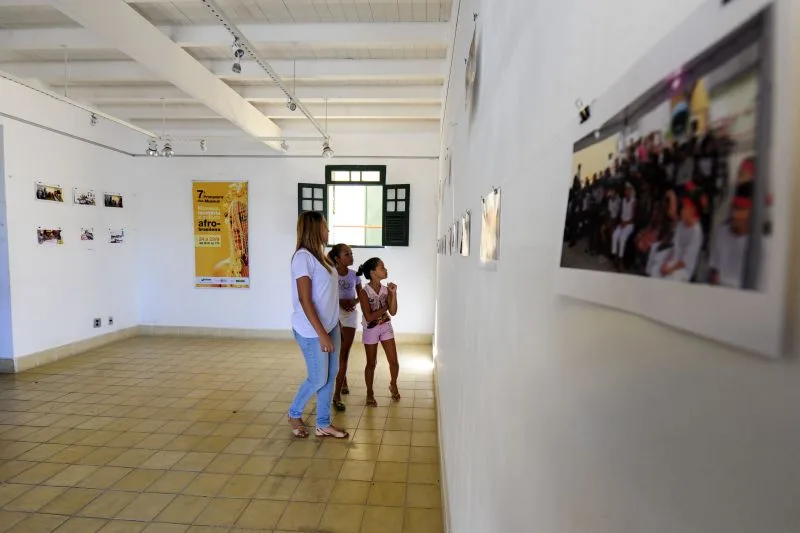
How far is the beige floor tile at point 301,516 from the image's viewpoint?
238cm

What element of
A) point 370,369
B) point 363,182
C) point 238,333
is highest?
point 363,182

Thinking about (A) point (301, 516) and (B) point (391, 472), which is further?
(B) point (391, 472)

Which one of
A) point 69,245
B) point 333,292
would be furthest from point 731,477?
point 69,245

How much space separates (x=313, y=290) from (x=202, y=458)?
1444 millimetres

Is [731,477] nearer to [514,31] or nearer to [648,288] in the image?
[648,288]

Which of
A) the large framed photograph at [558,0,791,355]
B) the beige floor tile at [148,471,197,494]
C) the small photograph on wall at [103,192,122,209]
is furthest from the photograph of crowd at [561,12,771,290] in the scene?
the small photograph on wall at [103,192,122,209]

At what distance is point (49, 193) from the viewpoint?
18.0 feet

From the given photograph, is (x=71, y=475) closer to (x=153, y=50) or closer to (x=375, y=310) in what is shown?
(x=375, y=310)

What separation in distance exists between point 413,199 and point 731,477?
22.0ft

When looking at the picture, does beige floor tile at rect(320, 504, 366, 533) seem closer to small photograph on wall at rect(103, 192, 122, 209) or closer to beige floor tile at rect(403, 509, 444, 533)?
beige floor tile at rect(403, 509, 444, 533)

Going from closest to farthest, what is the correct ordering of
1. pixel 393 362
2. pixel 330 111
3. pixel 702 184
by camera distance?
pixel 702 184, pixel 393 362, pixel 330 111

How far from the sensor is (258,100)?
5.70 metres

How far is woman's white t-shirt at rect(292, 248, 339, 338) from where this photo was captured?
3010 millimetres

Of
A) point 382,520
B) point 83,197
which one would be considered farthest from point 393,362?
point 83,197
